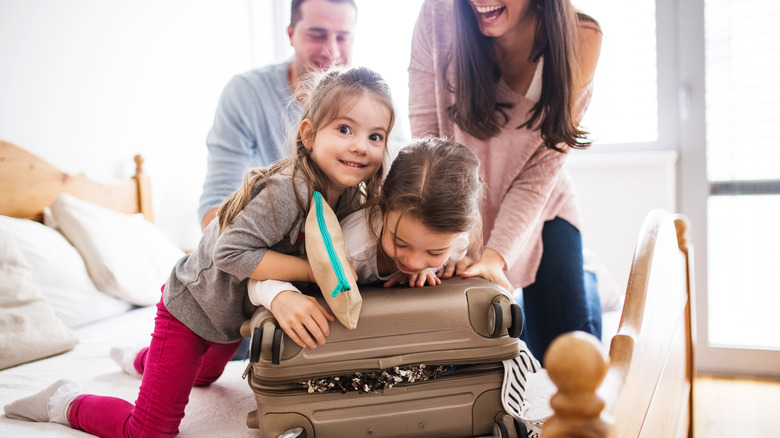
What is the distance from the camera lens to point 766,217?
2.84 meters

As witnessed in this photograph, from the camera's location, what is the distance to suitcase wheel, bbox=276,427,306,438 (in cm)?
92

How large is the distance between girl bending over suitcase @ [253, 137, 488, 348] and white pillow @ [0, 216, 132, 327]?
106 centimetres

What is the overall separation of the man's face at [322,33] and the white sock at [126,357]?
0.92 meters

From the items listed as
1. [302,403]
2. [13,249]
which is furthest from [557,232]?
[13,249]

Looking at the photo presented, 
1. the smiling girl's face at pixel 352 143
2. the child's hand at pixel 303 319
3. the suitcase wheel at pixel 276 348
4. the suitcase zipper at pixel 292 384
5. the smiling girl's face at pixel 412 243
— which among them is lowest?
the suitcase zipper at pixel 292 384

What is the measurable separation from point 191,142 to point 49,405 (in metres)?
1.95

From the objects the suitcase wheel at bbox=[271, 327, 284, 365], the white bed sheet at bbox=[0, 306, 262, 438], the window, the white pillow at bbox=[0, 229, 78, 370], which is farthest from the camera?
the window

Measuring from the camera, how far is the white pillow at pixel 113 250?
198 cm

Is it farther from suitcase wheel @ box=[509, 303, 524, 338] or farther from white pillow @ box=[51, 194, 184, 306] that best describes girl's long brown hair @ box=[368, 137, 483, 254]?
white pillow @ box=[51, 194, 184, 306]

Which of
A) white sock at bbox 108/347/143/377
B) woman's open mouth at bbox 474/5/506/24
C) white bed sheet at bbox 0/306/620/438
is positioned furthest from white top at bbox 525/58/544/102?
white sock at bbox 108/347/143/377

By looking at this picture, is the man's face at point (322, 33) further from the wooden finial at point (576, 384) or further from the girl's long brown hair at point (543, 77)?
the wooden finial at point (576, 384)

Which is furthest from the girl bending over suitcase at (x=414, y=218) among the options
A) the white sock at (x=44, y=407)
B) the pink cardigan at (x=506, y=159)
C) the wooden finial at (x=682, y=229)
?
the wooden finial at (x=682, y=229)

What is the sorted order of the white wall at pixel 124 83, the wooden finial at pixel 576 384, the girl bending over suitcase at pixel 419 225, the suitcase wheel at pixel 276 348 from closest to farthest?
1. the wooden finial at pixel 576 384
2. the suitcase wheel at pixel 276 348
3. the girl bending over suitcase at pixel 419 225
4. the white wall at pixel 124 83

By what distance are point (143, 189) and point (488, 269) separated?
6.06ft
